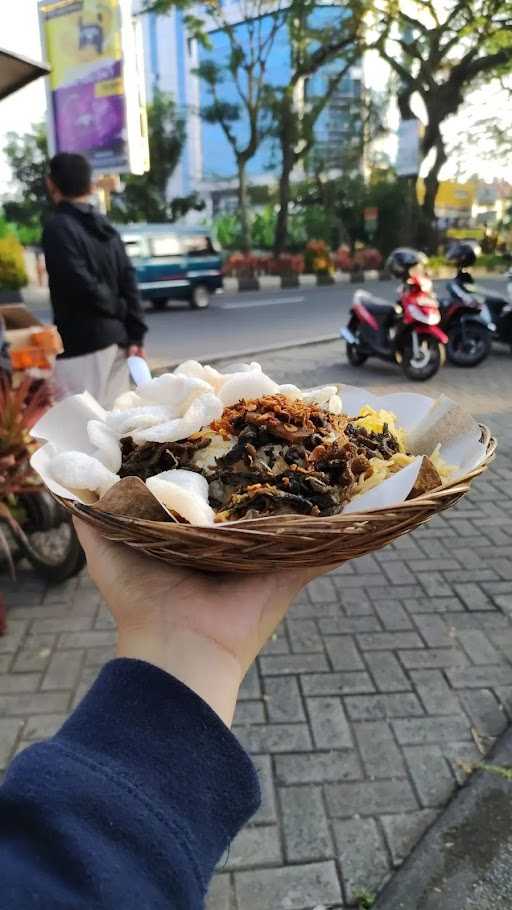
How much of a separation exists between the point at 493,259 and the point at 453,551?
33.8 m

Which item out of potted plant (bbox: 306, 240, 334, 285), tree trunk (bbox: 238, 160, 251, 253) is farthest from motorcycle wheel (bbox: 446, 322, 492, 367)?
tree trunk (bbox: 238, 160, 251, 253)

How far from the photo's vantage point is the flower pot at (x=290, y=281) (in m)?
25.8

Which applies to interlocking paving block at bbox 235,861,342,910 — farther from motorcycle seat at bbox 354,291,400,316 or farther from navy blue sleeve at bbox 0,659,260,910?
motorcycle seat at bbox 354,291,400,316

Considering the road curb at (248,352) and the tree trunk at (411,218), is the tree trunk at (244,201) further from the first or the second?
the road curb at (248,352)

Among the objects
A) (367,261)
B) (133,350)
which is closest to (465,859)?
(133,350)

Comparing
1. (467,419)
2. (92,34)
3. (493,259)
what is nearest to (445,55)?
(493,259)

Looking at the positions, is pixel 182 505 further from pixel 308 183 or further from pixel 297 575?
pixel 308 183

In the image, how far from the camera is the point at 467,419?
1.86 m

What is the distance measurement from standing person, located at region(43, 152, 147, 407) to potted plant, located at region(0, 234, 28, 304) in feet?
53.5

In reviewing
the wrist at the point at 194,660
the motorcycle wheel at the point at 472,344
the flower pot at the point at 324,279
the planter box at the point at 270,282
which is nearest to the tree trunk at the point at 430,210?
the flower pot at the point at 324,279

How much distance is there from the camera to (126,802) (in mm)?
854

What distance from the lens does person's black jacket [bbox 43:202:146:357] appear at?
427cm

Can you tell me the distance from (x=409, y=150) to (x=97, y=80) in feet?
71.8

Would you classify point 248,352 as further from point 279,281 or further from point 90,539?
point 279,281
